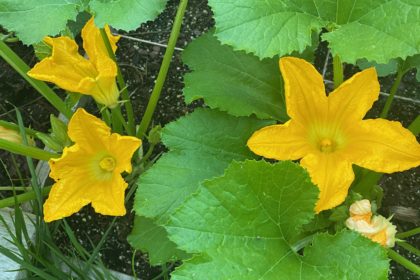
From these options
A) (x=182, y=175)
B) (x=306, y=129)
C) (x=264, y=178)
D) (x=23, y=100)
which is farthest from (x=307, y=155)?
(x=23, y=100)

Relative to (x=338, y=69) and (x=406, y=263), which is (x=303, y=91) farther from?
(x=406, y=263)

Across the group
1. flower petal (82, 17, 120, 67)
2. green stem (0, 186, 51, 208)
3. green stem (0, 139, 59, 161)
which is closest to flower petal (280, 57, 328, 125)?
flower petal (82, 17, 120, 67)

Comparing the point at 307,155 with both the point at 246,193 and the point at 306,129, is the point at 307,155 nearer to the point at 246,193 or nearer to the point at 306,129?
the point at 306,129

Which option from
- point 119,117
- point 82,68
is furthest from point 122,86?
point 82,68

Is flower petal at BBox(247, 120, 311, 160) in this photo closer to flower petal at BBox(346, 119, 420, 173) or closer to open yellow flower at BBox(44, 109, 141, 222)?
flower petal at BBox(346, 119, 420, 173)

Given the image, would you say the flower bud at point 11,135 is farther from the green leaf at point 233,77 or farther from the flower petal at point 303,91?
the flower petal at point 303,91

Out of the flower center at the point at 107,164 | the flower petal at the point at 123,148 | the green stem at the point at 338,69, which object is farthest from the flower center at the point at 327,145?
the flower center at the point at 107,164
